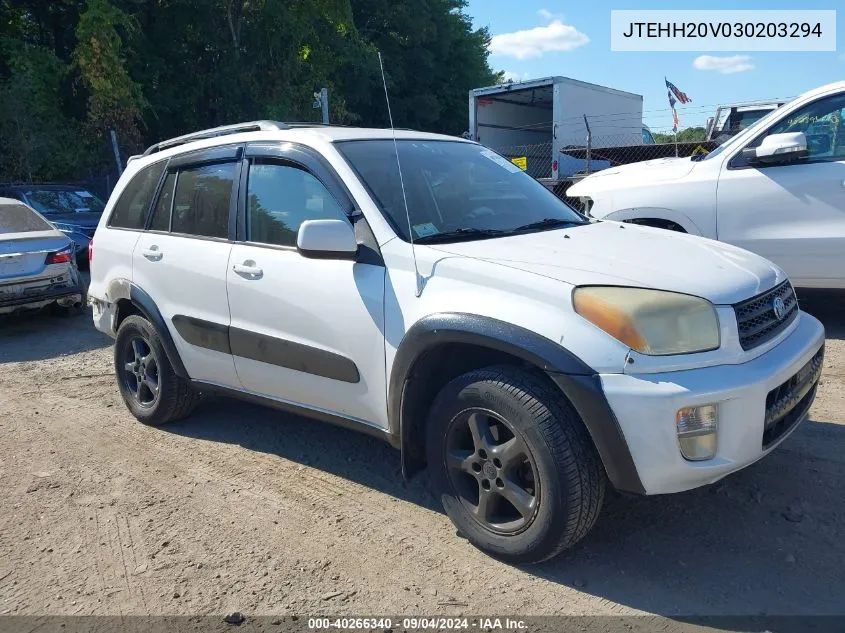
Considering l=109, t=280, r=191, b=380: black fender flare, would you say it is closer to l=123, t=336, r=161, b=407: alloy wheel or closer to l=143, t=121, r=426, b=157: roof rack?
l=123, t=336, r=161, b=407: alloy wheel

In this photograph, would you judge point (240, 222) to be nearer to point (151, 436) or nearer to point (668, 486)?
point (151, 436)

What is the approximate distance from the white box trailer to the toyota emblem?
1132 cm

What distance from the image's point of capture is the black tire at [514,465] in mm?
2697

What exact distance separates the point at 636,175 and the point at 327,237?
3972 millimetres

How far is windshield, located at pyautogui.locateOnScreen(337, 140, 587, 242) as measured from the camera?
3.42 meters

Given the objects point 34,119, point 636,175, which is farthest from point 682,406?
point 34,119

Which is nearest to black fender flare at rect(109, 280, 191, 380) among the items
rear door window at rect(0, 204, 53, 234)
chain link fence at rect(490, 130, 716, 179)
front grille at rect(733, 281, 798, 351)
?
front grille at rect(733, 281, 798, 351)

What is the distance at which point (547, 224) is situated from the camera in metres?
3.75

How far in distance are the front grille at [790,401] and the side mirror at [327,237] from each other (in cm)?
180

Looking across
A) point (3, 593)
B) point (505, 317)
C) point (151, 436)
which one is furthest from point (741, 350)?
point (151, 436)

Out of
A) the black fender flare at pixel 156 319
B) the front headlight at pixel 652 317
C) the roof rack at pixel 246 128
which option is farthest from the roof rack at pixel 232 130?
the front headlight at pixel 652 317

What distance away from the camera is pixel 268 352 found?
3723mm

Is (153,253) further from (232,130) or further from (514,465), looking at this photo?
(514,465)

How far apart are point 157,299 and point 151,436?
88 cm
